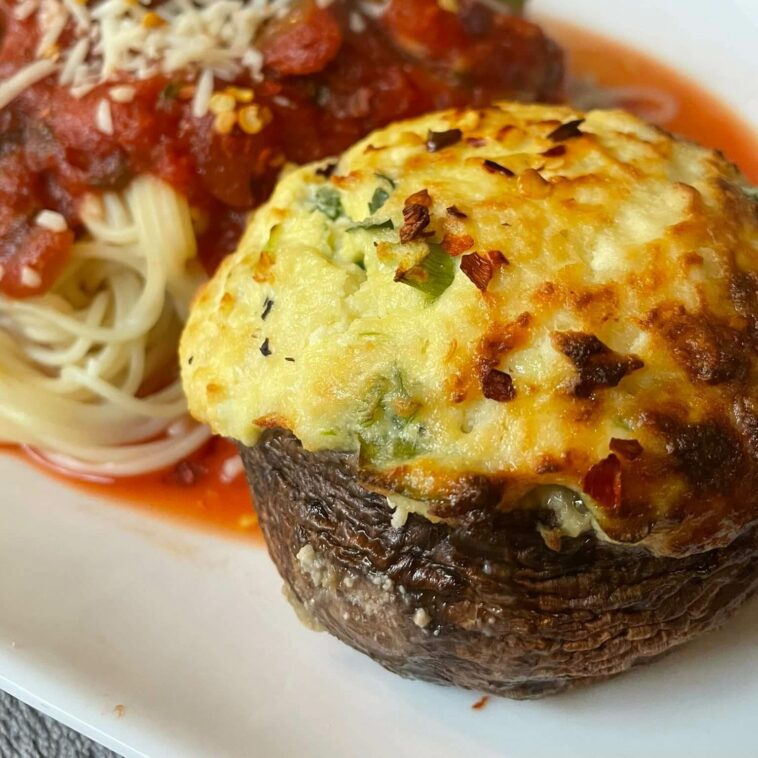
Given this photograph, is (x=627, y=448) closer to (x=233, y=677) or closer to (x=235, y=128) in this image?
(x=233, y=677)

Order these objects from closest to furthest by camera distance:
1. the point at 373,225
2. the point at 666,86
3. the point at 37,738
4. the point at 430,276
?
1. the point at 430,276
2. the point at 373,225
3. the point at 37,738
4. the point at 666,86

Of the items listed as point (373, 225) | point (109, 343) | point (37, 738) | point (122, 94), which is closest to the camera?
point (373, 225)

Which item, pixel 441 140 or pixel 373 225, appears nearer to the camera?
pixel 373 225

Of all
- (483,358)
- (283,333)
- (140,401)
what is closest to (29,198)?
(140,401)

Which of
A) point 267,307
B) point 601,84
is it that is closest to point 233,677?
point 267,307

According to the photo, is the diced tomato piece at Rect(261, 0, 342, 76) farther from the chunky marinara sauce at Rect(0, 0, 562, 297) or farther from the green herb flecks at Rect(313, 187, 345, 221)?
the green herb flecks at Rect(313, 187, 345, 221)

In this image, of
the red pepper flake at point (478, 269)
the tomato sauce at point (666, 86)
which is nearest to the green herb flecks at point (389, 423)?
the red pepper flake at point (478, 269)
